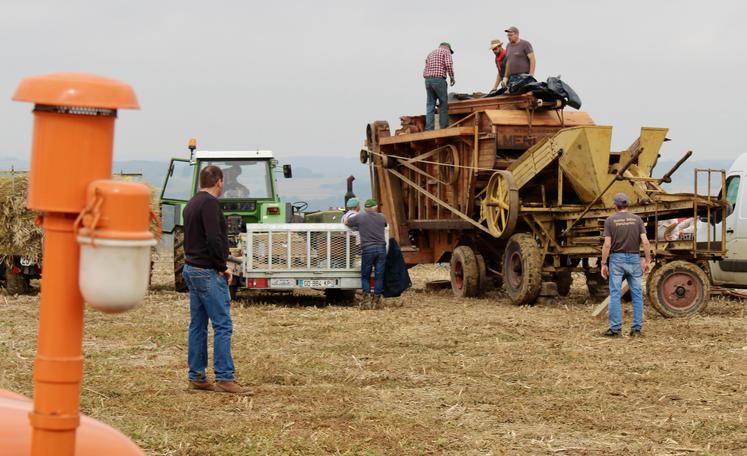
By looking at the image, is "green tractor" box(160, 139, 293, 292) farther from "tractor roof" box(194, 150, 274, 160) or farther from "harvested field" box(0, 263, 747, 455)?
"harvested field" box(0, 263, 747, 455)

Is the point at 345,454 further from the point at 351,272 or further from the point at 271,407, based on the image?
the point at 351,272

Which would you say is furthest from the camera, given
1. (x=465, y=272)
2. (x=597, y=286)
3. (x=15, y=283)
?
(x=465, y=272)

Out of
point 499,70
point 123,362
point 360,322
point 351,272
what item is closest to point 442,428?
point 123,362

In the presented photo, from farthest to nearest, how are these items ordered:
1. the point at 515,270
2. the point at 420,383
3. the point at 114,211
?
the point at 515,270
the point at 420,383
the point at 114,211

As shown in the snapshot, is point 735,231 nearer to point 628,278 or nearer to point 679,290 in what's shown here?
point 679,290

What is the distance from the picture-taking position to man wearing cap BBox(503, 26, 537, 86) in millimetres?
18234

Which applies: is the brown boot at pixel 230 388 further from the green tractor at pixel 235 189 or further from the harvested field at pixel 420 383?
the green tractor at pixel 235 189

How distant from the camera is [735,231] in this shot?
54.4 feet

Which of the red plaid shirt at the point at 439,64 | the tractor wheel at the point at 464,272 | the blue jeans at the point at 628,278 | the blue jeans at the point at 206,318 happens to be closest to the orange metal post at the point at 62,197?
the blue jeans at the point at 206,318

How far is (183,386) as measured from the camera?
896 cm

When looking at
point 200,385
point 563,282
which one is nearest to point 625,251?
point 563,282

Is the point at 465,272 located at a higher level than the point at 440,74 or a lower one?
lower

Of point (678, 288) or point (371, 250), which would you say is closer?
point (678, 288)

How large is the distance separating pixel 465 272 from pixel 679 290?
14.5ft
